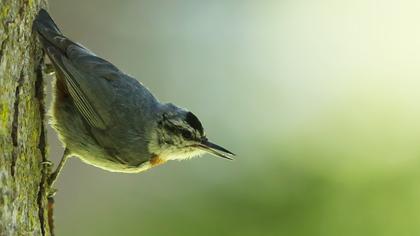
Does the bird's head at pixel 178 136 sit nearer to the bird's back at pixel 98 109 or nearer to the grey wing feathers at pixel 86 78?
the bird's back at pixel 98 109

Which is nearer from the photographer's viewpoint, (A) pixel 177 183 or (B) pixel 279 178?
(B) pixel 279 178

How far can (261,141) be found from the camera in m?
8.21

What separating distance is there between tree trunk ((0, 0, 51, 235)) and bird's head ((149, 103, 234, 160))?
1.21 metres

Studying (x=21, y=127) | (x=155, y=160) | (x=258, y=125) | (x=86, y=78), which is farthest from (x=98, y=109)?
(x=258, y=125)

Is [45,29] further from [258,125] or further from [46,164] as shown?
[258,125]

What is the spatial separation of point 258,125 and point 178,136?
11.3 ft

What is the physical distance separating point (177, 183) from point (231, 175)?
2.13ft

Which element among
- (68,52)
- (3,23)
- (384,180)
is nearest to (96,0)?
(384,180)

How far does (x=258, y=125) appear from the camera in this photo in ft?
28.6

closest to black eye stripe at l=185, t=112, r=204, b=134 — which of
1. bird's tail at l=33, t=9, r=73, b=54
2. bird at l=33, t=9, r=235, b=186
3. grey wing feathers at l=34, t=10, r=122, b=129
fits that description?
bird at l=33, t=9, r=235, b=186

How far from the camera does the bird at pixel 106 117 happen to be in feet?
15.1

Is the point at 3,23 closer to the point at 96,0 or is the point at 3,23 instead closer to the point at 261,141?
the point at 261,141

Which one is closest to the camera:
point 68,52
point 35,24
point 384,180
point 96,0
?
point 35,24

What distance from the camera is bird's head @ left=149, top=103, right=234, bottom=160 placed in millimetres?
5258
